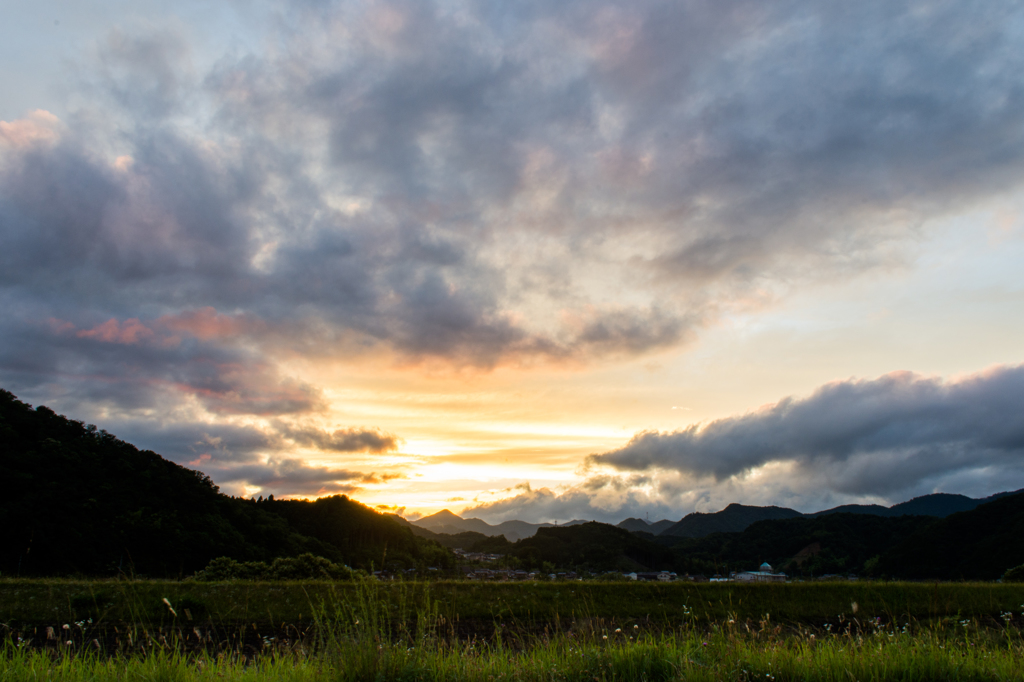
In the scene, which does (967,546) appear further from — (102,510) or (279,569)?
(102,510)

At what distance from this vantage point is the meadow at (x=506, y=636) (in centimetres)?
456

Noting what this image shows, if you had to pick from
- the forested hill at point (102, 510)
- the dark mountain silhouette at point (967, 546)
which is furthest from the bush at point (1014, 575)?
the forested hill at point (102, 510)

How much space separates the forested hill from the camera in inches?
1137

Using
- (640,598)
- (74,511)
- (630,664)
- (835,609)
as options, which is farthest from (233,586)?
(74,511)

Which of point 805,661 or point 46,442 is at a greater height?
point 46,442

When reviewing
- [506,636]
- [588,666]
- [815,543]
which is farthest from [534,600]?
[815,543]

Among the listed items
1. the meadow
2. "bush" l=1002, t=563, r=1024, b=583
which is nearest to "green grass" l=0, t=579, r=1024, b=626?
the meadow

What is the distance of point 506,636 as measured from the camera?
37.0 feet

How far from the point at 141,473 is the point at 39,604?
33658 mm

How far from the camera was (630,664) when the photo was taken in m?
4.79

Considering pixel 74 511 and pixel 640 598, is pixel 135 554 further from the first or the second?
pixel 640 598

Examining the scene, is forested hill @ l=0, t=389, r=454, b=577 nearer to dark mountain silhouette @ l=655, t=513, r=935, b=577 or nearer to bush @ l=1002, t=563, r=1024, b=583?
bush @ l=1002, t=563, r=1024, b=583

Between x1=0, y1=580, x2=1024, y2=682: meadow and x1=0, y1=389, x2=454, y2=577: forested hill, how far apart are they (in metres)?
15.2

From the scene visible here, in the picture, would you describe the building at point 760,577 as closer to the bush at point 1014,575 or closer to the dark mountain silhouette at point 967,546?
the bush at point 1014,575
